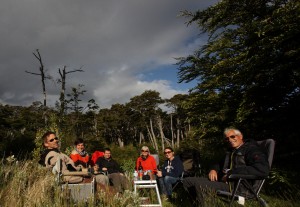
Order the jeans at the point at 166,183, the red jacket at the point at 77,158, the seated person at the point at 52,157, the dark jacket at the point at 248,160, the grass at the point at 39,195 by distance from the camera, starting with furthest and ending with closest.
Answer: the red jacket at the point at 77,158
the jeans at the point at 166,183
the seated person at the point at 52,157
the dark jacket at the point at 248,160
the grass at the point at 39,195

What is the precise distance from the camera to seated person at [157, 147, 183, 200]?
547 centimetres

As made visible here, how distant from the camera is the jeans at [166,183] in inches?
214

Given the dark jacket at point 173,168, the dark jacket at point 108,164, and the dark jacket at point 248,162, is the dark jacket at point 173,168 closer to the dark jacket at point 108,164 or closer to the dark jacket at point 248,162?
the dark jacket at point 108,164

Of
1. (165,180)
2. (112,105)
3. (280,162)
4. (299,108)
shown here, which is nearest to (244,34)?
(299,108)

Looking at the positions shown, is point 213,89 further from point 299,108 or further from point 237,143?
point 237,143

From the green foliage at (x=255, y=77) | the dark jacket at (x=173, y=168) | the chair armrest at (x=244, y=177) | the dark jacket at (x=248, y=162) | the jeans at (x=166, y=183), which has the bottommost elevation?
the jeans at (x=166, y=183)

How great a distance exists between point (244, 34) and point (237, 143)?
265 cm

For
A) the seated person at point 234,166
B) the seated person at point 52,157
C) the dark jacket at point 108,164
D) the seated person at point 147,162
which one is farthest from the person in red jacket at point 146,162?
the seated person at point 234,166

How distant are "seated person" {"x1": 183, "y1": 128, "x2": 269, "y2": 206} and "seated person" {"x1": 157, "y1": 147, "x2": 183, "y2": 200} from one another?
194cm

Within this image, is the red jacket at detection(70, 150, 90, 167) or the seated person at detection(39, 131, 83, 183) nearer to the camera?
the seated person at detection(39, 131, 83, 183)

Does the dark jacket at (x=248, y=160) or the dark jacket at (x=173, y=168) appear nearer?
the dark jacket at (x=248, y=160)

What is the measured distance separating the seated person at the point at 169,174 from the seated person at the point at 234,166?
6.37ft

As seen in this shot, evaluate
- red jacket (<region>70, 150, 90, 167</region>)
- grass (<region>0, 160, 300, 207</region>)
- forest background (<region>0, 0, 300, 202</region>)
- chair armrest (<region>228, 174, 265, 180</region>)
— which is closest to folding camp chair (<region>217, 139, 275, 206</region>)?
chair armrest (<region>228, 174, 265, 180</region>)

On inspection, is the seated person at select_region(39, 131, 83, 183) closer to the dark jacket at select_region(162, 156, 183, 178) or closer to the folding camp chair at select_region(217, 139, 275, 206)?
the folding camp chair at select_region(217, 139, 275, 206)
